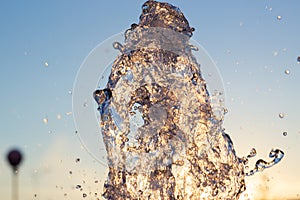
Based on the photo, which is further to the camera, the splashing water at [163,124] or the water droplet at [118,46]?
the water droplet at [118,46]

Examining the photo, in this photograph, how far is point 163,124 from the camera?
5059mm

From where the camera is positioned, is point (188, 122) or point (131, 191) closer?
point (131, 191)

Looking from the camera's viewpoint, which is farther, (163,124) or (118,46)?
(163,124)

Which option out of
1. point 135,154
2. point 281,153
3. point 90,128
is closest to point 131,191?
point 135,154

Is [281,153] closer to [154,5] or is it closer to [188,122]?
[188,122]

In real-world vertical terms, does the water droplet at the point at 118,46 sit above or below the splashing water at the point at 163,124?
above

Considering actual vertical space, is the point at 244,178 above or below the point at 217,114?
below

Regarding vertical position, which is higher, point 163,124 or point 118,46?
point 118,46

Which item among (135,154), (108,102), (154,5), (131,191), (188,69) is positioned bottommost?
(131,191)

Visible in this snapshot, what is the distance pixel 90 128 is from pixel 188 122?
2.87 ft

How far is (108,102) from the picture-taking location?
15.4ft

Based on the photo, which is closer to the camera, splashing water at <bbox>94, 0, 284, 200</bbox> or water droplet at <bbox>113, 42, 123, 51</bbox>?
splashing water at <bbox>94, 0, 284, 200</bbox>

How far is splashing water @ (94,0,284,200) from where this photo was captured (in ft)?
15.5

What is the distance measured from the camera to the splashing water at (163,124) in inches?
187
